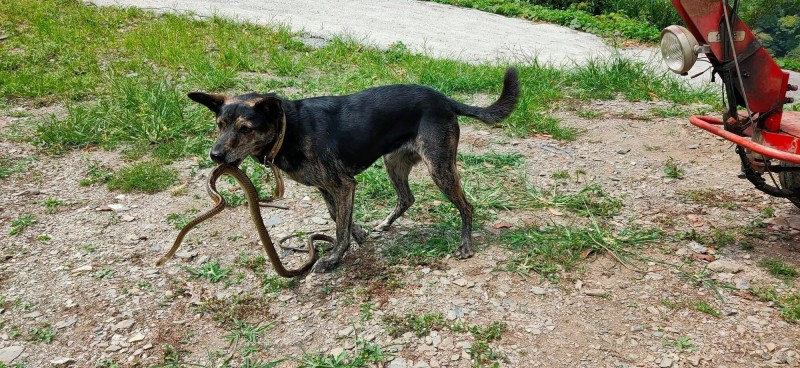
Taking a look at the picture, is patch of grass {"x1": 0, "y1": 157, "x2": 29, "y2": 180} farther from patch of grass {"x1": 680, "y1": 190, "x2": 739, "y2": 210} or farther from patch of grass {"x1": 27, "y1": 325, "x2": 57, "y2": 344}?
patch of grass {"x1": 680, "y1": 190, "x2": 739, "y2": 210}

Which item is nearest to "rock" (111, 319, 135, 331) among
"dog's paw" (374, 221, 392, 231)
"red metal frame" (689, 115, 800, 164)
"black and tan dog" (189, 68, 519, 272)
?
"black and tan dog" (189, 68, 519, 272)

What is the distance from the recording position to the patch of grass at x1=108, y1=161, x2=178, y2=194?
5453mm

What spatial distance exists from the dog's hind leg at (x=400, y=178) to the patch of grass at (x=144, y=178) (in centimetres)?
212

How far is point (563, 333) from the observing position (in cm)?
346

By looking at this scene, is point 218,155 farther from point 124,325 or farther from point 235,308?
point 124,325

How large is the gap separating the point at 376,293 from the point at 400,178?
3.74ft

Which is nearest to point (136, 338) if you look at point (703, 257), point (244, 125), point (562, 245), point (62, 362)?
point (62, 362)

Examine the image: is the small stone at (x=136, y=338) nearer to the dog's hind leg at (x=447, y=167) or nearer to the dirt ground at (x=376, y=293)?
the dirt ground at (x=376, y=293)

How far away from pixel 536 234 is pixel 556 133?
233cm

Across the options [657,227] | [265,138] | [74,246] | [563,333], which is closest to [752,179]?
[657,227]

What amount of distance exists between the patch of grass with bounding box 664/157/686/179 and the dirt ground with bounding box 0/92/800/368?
62mm

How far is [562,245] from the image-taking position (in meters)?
4.29

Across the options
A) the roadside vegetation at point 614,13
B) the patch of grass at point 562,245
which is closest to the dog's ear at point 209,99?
the patch of grass at point 562,245

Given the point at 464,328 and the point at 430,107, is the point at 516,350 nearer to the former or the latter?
the point at 464,328
